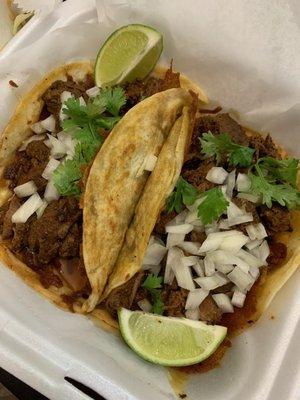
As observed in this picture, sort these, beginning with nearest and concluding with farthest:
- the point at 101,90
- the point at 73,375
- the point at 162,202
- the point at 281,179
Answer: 1. the point at 73,375
2. the point at 162,202
3. the point at 281,179
4. the point at 101,90

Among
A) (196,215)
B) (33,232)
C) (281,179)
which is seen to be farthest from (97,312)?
(281,179)

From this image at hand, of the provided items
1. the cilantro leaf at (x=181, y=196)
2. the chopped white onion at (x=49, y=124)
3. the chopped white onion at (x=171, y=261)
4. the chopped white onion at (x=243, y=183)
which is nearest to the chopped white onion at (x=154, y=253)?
the chopped white onion at (x=171, y=261)

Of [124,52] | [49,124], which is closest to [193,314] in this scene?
[49,124]

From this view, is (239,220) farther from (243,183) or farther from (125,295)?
(125,295)

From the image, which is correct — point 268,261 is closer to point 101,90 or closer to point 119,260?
point 119,260

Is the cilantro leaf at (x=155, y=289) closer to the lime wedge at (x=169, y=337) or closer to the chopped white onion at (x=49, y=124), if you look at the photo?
the lime wedge at (x=169, y=337)

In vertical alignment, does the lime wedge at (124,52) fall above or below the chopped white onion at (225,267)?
above

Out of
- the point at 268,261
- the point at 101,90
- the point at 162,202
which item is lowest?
the point at 268,261
